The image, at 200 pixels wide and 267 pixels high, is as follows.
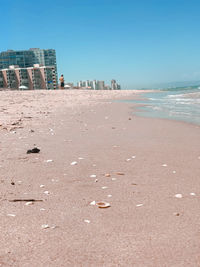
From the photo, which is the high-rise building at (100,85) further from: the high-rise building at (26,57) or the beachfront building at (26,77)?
the beachfront building at (26,77)

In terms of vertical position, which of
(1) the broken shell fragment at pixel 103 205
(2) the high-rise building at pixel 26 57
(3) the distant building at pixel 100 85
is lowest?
(1) the broken shell fragment at pixel 103 205

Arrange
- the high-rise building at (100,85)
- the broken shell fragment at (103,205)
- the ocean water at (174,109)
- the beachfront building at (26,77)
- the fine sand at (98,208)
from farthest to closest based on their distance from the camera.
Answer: the high-rise building at (100,85)
the beachfront building at (26,77)
the ocean water at (174,109)
the broken shell fragment at (103,205)
the fine sand at (98,208)

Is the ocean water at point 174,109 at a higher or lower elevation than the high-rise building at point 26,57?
lower

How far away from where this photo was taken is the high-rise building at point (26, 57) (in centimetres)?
16782

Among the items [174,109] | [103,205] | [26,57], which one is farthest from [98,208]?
[26,57]

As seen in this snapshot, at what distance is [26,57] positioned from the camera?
574ft

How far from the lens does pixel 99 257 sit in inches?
79.1

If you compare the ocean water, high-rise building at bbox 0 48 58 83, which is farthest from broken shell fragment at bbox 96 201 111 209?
high-rise building at bbox 0 48 58 83

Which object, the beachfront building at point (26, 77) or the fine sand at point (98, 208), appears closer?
the fine sand at point (98, 208)

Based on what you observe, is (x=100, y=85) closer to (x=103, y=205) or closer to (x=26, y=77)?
(x=26, y=77)

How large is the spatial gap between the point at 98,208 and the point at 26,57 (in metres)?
185

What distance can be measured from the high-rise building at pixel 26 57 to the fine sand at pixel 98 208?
176m

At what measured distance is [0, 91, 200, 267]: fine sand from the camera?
205 cm

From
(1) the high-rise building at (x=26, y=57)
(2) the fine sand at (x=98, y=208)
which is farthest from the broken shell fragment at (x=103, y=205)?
(1) the high-rise building at (x=26, y=57)
